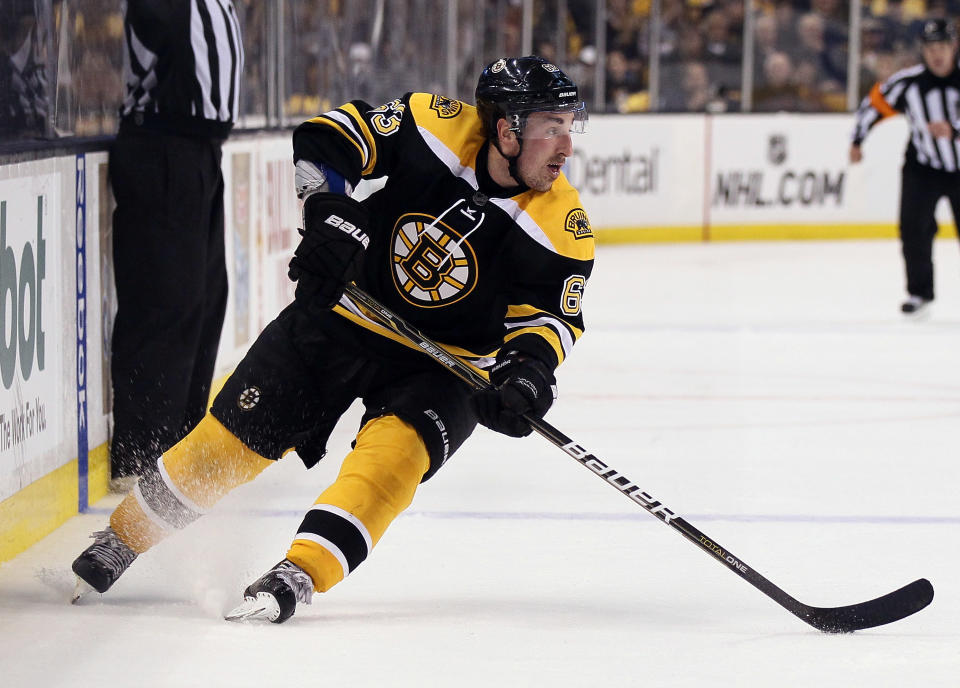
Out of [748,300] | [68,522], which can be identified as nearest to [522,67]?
[68,522]

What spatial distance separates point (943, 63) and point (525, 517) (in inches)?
176

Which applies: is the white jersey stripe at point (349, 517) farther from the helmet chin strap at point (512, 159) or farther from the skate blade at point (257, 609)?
the helmet chin strap at point (512, 159)

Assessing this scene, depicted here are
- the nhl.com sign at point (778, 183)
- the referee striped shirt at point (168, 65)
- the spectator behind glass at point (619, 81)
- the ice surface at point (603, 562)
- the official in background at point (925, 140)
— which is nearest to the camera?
the ice surface at point (603, 562)

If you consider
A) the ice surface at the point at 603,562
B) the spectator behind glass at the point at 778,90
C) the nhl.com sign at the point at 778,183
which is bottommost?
the ice surface at the point at 603,562

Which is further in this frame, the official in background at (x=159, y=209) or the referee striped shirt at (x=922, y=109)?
the referee striped shirt at (x=922, y=109)

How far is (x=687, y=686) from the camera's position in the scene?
2092 millimetres

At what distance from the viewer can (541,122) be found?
7.74 feet

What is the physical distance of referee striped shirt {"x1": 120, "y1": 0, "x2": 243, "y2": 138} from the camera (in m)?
3.21

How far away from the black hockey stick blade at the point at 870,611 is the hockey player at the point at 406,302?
0.56 meters

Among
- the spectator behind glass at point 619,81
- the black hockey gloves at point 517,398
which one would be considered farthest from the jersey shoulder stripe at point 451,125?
the spectator behind glass at point 619,81

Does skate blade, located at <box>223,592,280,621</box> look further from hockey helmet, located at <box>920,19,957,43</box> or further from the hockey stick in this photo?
hockey helmet, located at <box>920,19,957,43</box>

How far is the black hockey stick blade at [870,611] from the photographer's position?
2.35m

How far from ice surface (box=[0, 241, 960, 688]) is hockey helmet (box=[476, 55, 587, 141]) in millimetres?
828

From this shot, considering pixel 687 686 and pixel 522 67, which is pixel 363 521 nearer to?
pixel 687 686
